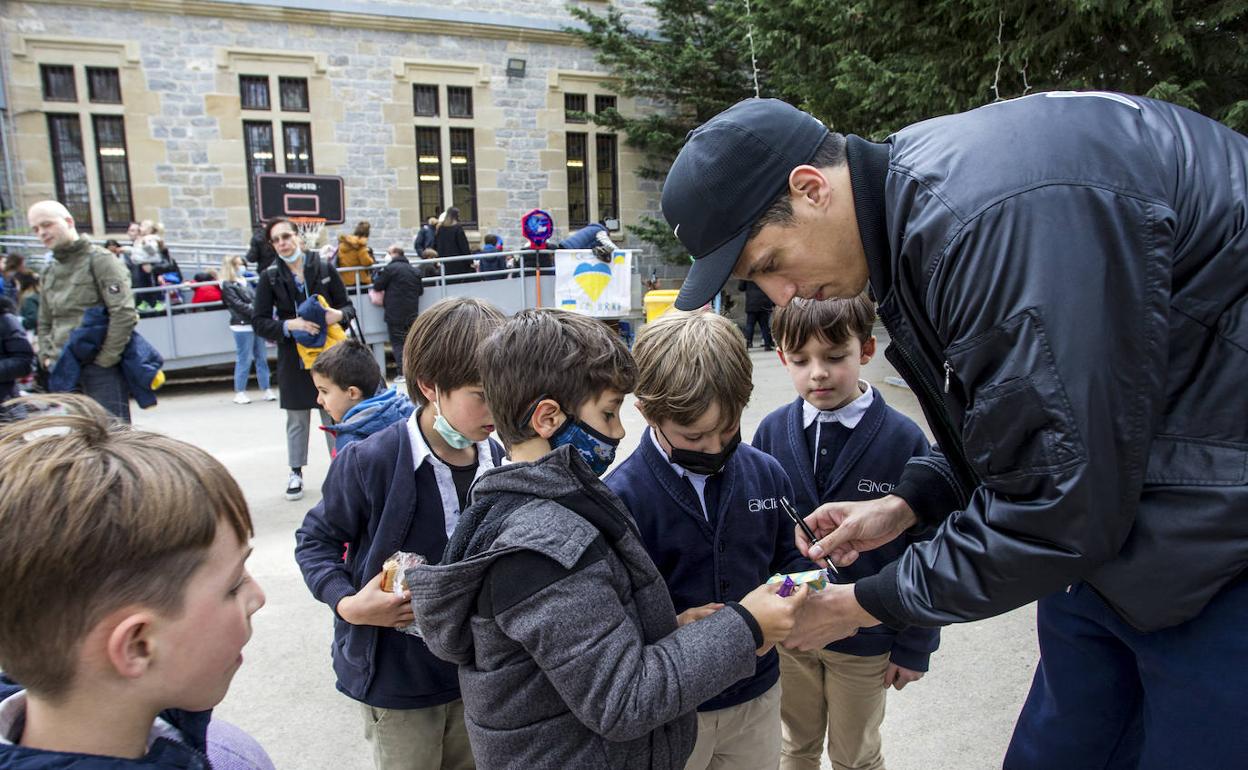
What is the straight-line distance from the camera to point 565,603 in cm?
142

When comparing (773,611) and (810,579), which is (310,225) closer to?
(810,579)

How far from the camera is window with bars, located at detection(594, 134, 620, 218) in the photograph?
20.0 meters

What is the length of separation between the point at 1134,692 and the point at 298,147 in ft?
59.1

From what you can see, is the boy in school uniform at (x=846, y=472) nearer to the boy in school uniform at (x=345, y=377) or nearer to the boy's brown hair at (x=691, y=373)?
the boy's brown hair at (x=691, y=373)

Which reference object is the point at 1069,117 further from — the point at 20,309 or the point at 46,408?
the point at 20,309

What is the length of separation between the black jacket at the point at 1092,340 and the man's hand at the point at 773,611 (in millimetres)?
285

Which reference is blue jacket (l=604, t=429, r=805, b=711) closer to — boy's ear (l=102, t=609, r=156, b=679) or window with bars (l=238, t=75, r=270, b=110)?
boy's ear (l=102, t=609, r=156, b=679)

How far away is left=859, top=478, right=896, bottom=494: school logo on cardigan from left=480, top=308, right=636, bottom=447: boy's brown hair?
111 cm

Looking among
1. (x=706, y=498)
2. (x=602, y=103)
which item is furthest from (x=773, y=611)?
(x=602, y=103)

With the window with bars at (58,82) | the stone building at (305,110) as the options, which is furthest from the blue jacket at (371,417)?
the window with bars at (58,82)

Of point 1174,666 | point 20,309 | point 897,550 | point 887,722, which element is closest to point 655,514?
point 897,550

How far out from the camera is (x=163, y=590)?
1071 mm

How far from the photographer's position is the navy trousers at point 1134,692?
4.65 ft

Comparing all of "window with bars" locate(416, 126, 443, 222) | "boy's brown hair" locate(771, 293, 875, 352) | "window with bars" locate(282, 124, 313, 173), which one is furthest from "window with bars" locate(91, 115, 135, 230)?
"boy's brown hair" locate(771, 293, 875, 352)
